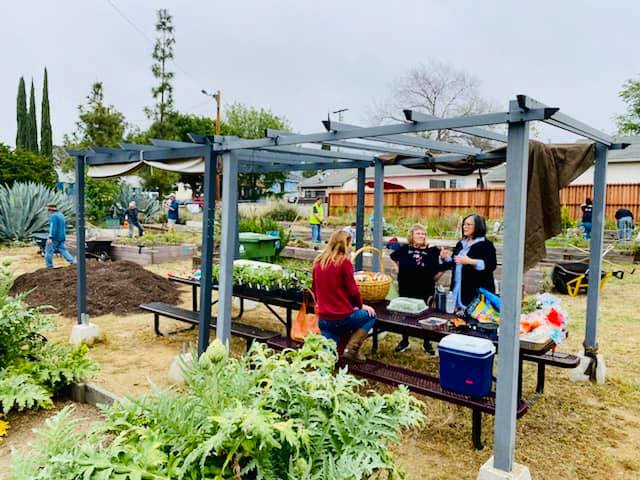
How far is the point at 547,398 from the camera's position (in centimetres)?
452

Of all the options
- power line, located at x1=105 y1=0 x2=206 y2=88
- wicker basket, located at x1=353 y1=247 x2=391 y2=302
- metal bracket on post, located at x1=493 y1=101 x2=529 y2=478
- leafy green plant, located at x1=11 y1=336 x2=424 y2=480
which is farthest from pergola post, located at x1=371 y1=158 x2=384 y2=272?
power line, located at x1=105 y1=0 x2=206 y2=88

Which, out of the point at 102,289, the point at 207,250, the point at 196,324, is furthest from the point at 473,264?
the point at 102,289

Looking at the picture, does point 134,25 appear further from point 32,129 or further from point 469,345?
point 32,129

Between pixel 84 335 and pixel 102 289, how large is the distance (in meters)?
2.59

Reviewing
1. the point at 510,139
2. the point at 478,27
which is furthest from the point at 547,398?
the point at 478,27

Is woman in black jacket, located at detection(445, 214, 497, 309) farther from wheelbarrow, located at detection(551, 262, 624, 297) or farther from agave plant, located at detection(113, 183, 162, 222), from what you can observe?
agave plant, located at detection(113, 183, 162, 222)

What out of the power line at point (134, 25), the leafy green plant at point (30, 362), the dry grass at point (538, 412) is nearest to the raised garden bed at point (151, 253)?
the dry grass at point (538, 412)

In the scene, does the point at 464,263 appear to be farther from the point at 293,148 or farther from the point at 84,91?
the point at 84,91

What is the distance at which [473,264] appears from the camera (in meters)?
4.79

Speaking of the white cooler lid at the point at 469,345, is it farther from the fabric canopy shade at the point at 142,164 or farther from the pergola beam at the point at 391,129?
the fabric canopy shade at the point at 142,164

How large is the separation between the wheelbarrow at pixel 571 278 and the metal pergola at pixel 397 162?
4635 millimetres

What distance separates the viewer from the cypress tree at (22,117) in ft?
125

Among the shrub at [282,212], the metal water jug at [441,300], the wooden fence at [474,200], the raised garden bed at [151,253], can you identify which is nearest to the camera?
the metal water jug at [441,300]

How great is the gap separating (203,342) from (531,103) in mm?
3558
